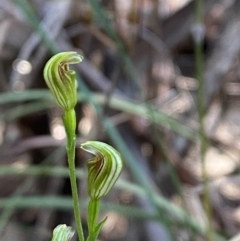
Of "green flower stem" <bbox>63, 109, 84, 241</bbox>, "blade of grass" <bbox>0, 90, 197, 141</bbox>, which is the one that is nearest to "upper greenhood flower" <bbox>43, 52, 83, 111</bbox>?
"green flower stem" <bbox>63, 109, 84, 241</bbox>

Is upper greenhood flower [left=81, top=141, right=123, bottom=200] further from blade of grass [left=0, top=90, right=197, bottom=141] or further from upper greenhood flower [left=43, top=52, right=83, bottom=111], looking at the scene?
blade of grass [left=0, top=90, right=197, bottom=141]

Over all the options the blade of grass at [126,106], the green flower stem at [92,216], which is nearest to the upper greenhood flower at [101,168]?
the green flower stem at [92,216]

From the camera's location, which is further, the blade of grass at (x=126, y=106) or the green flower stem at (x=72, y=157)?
the blade of grass at (x=126, y=106)

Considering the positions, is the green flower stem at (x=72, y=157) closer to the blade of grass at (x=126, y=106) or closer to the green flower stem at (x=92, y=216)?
the green flower stem at (x=92, y=216)

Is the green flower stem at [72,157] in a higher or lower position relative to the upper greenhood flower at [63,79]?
lower

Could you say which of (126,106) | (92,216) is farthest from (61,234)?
(126,106)

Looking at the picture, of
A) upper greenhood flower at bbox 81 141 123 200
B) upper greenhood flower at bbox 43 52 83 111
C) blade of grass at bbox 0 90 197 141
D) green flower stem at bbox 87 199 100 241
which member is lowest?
blade of grass at bbox 0 90 197 141

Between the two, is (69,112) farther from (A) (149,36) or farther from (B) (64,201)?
(A) (149,36)

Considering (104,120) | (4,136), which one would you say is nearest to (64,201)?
(104,120)
